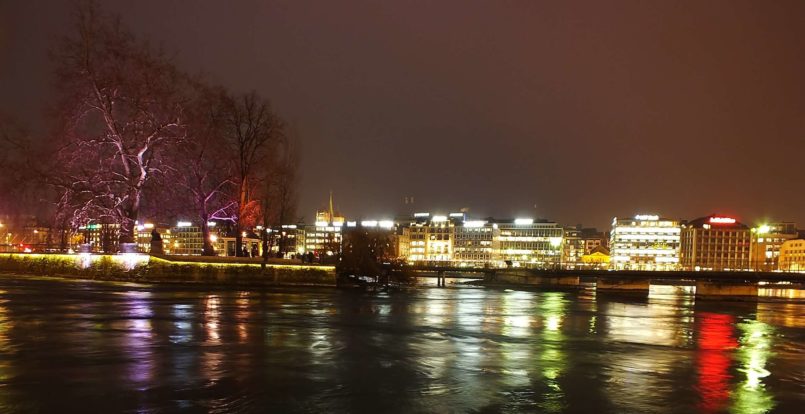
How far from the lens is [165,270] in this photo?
40.7 metres

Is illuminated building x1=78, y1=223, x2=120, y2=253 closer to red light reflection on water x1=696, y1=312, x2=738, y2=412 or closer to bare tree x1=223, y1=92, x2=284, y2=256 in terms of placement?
bare tree x1=223, y1=92, x2=284, y2=256

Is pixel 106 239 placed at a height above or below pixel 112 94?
below

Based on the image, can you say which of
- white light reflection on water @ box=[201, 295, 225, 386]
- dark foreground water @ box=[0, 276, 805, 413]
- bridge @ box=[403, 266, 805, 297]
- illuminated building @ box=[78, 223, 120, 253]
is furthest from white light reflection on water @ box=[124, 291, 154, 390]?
bridge @ box=[403, 266, 805, 297]

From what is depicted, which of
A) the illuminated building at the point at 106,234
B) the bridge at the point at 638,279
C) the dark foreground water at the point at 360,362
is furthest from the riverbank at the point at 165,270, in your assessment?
the bridge at the point at 638,279

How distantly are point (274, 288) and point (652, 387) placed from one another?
31.0m

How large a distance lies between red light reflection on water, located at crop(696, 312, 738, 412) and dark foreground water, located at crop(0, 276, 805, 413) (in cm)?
7

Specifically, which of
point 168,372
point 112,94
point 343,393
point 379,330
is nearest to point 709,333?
point 379,330

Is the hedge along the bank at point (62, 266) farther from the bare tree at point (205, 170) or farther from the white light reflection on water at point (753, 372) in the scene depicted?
the white light reflection on water at point (753, 372)

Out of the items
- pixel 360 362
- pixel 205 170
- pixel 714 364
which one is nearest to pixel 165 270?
pixel 205 170

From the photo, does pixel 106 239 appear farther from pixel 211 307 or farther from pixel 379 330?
pixel 379 330

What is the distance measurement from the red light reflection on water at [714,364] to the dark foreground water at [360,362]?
0.22ft

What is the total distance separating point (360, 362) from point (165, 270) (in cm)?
2953

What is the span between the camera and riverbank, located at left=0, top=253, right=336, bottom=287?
40.7 meters

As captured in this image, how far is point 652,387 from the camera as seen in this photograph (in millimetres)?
13109
